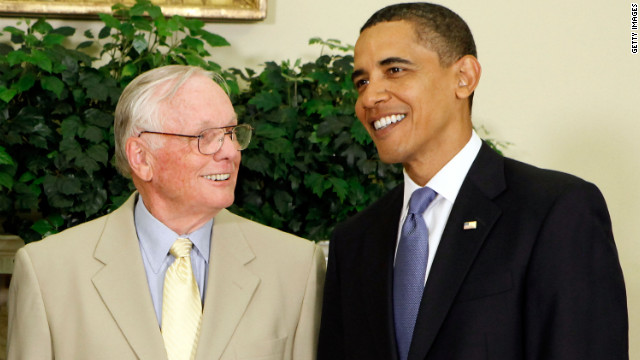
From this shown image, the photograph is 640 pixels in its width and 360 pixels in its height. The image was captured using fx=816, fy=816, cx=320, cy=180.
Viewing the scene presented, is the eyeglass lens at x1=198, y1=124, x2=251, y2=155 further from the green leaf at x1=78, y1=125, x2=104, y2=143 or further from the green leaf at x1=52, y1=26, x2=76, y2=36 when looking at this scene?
the green leaf at x1=52, y1=26, x2=76, y2=36

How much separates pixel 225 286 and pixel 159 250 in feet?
0.56

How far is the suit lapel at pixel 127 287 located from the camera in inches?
69.0

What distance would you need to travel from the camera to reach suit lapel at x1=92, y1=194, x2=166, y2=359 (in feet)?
5.75

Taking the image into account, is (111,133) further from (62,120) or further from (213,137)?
(213,137)

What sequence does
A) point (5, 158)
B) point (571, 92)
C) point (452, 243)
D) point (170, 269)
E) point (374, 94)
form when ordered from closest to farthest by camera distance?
point (452, 243) → point (374, 94) → point (170, 269) → point (5, 158) → point (571, 92)

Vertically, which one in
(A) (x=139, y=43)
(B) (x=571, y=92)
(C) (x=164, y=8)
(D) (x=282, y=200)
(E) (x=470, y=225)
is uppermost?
(C) (x=164, y=8)

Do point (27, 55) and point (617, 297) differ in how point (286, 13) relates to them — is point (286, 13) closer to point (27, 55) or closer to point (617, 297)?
point (27, 55)

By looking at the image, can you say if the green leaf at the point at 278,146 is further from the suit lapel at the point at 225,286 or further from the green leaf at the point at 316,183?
the suit lapel at the point at 225,286


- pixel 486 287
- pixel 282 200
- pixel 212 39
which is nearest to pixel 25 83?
pixel 212 39

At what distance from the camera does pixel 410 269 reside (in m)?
1.67

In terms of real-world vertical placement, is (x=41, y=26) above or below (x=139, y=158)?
above

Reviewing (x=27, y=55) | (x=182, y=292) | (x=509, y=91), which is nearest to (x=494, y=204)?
A: (x=182, y=292)

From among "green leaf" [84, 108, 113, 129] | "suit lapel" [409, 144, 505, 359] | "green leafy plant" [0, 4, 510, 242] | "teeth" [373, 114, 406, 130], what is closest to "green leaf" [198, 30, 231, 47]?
"green leafy plant" [0, 4, 510, 242]

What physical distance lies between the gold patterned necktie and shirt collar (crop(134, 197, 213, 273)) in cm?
3
